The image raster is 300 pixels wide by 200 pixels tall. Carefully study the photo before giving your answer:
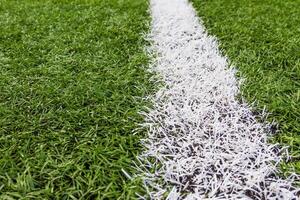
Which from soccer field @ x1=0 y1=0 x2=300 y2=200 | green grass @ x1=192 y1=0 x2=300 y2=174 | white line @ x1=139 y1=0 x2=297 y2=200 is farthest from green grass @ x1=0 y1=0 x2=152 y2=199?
green grass @ x1=192 y1=0 x2=300 y2=174

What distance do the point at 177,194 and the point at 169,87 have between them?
1141mm

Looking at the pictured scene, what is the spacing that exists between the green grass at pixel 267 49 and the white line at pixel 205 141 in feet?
0.37

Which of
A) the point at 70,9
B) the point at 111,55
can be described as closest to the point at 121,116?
the point at 111,55

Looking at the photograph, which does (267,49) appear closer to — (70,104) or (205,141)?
(205,141)

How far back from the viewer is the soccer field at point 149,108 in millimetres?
1765

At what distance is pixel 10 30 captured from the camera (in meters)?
3.87

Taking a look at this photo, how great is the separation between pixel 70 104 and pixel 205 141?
0.87 meters

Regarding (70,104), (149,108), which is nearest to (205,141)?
(149,108)

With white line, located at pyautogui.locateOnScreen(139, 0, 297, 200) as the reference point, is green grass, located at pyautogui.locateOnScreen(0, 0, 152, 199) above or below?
below

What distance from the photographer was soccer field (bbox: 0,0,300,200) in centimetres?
176

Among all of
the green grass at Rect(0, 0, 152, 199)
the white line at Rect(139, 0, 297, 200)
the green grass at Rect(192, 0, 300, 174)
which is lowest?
the green grass at Rect(0, 0, 152, 199)

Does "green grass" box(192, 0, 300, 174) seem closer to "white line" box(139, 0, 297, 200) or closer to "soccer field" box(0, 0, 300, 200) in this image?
"soccer field" box(0, 0, 300, 200)

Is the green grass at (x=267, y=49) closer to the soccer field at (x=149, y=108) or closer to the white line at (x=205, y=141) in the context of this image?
the soccer field at (x=149, y=108)

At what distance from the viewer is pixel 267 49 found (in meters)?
3.24
